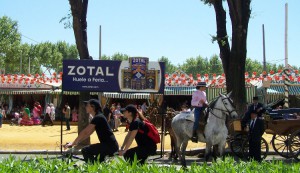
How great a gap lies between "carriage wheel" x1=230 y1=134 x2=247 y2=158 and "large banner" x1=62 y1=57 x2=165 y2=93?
9.89 ft

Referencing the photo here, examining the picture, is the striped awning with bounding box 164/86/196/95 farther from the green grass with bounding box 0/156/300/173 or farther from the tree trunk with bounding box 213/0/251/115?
the green grass with bounding box 0/156/300/173

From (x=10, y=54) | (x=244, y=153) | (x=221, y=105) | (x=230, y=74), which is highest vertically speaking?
(x=10, y=54)

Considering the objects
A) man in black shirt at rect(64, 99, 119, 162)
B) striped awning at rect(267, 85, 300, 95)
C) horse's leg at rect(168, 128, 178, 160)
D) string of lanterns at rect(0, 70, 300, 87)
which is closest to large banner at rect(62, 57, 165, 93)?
horse's leg at rect(168, 128, 178, 160)

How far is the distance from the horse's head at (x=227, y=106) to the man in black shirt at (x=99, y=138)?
500cm

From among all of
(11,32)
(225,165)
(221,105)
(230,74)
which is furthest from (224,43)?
(11,32)

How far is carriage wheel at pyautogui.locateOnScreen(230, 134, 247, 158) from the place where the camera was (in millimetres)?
15773

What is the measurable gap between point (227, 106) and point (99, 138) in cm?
522

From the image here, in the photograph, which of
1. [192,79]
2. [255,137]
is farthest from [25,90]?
[255,137]

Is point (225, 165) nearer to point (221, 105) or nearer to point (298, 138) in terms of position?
point (221, 105)

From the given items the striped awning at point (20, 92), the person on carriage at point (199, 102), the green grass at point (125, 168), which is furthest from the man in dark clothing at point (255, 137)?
the striped awning at point (20, 92)

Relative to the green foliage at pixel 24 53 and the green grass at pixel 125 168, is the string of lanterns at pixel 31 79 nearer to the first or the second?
the green foliage at pixel 24 53

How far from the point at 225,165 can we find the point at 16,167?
242cm

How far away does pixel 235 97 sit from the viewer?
17969mm

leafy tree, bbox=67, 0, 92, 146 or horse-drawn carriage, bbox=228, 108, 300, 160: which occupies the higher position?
leafy tree, bbox=67, 0, 92, 146
